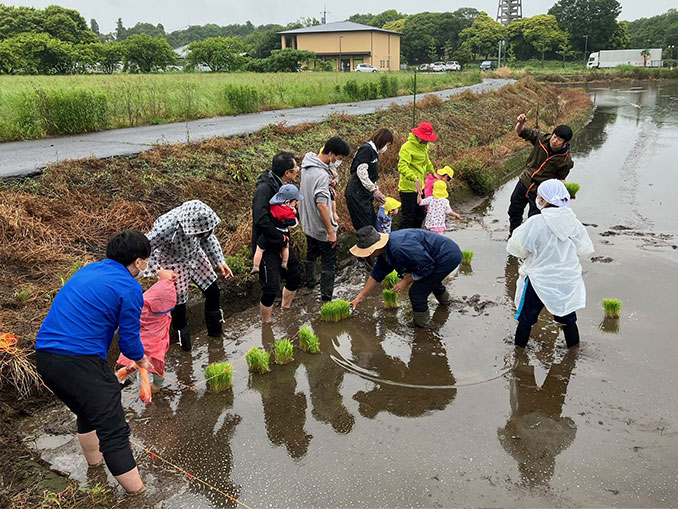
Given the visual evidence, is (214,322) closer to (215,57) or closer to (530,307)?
(530,307)

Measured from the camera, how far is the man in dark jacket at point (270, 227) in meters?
4.90

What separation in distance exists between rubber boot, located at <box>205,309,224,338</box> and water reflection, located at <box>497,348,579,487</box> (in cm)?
288

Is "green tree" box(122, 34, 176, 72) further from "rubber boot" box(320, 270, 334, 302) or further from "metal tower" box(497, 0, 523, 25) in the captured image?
"metal tower" box(497, 0, 523, 25)

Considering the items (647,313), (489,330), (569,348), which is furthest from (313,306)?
(647,313)

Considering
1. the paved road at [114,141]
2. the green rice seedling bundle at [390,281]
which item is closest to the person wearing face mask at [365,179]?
the green rice seedling bundle at [390,281]

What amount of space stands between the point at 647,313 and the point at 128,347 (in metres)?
5.29

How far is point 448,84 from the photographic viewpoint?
3384 centimetres

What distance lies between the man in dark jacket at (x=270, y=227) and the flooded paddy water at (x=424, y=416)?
1.73 feet

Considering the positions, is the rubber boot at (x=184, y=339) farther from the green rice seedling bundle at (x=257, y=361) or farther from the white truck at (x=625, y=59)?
the white truck at (x=625, y=59)

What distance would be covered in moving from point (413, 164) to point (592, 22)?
89302mm

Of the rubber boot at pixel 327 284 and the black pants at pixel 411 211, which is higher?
the black pants at pixel 411 211

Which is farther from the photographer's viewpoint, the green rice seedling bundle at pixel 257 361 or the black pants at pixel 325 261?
the black pants at pixel 325 261

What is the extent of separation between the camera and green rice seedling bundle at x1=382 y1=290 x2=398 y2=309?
18.6 feet

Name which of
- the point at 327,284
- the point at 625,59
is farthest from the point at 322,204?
the point at 625,59
